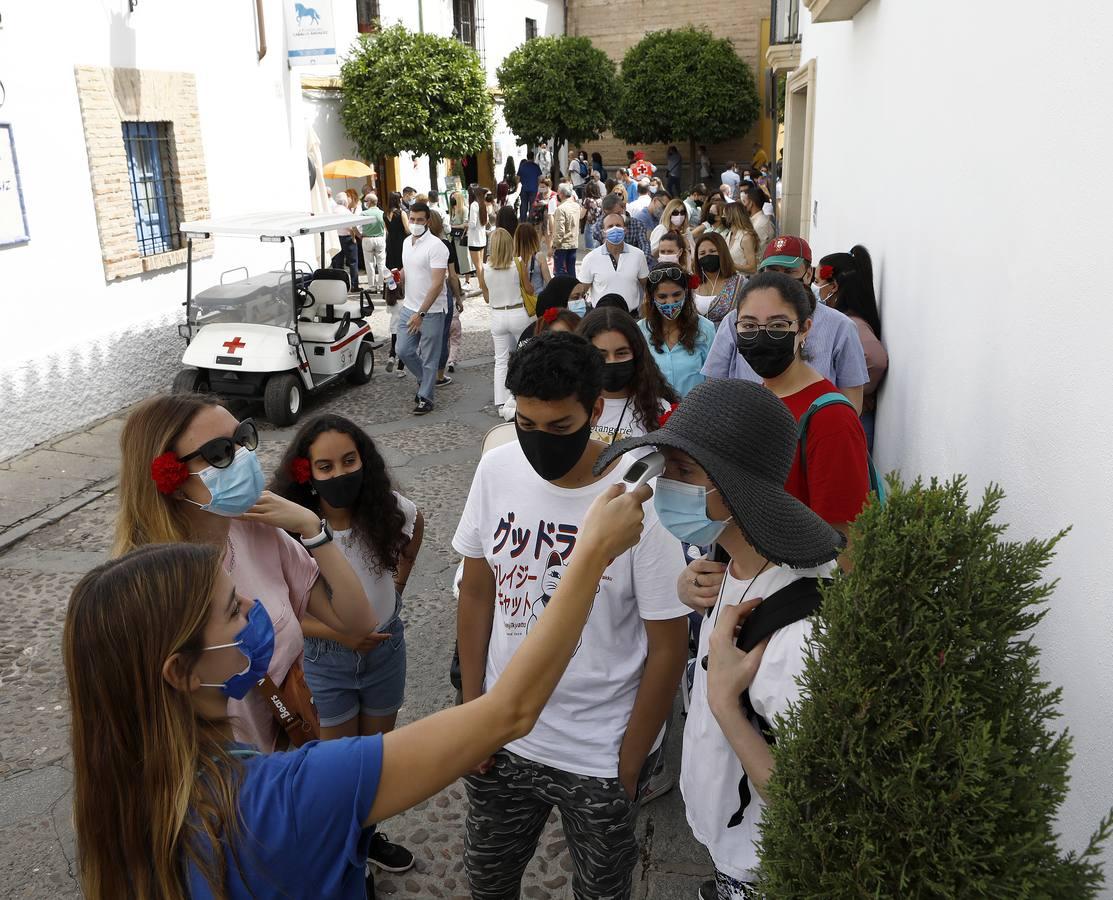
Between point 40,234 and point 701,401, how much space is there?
8.57 m

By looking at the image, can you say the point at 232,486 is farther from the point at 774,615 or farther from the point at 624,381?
the point at 624,381

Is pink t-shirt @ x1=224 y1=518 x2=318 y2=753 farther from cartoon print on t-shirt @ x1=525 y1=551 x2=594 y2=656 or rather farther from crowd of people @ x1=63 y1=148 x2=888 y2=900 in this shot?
cartoon print on t-shirt @ x1=525 y1=551 x2=594 y2=656

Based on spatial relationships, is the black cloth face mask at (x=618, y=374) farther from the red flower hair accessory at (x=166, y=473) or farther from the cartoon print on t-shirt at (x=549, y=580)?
the red flower hair accessory at (x=166, y=473)

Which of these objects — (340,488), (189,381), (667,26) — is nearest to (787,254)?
(340,488)

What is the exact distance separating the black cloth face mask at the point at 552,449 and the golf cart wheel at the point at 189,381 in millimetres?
7304

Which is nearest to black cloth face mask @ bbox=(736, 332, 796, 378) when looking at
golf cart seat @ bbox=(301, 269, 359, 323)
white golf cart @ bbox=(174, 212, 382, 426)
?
white golf cart @ bbox=(174, 212, 382, 426)

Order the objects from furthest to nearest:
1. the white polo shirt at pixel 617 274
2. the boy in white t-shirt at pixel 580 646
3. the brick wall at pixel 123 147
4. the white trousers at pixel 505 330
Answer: the brick wall at pixel 123 147, the white trousers at pixel 505 330, the white polo shirt at pixel 617 274, the boy in white t-shirt at pixel 580 646

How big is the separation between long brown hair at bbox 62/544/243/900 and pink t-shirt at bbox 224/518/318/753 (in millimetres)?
865

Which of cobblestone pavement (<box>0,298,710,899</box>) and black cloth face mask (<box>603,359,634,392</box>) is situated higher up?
black cloth face mask (<box>603,359,634,392</box>)

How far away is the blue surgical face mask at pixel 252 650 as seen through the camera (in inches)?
69.3

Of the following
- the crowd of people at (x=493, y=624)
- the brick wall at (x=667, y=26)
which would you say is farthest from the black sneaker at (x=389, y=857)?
the brick wall at (x=667, y=26)

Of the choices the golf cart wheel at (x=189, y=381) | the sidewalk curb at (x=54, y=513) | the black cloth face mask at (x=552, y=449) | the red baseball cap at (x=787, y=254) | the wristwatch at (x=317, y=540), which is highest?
the red baseball cap at (x=787, y=254)

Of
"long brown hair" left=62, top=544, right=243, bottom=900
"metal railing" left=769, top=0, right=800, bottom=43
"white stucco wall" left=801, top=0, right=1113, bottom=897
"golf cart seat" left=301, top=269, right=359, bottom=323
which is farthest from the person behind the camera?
"metal railing" left=769, top=0, right=800, bottom=43

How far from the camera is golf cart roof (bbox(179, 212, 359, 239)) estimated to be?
8828mm
